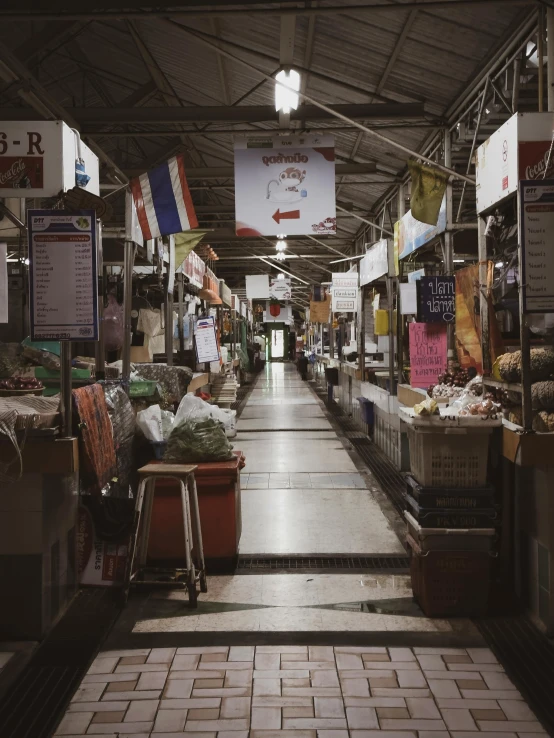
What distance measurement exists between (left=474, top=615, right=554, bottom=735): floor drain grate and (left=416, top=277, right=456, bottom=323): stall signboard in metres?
3.90

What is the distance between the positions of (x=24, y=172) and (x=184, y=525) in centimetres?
269

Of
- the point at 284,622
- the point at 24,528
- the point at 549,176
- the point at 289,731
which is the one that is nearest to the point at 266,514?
the point at 284,622

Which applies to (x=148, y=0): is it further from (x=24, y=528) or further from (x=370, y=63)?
(x=24, y=528)

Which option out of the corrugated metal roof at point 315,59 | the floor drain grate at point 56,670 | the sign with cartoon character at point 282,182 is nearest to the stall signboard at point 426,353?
the sign with cartoon character at point 282,182

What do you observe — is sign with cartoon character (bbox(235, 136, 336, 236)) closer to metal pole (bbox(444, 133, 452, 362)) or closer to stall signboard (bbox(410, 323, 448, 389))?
metal pole (bbox(444, 133, 452, 362))

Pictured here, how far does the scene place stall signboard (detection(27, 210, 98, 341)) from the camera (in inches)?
146

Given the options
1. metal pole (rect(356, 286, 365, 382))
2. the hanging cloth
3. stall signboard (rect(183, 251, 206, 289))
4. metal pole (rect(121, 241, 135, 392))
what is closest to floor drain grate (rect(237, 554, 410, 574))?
metal pole (rect(121, 241, 135, 392))

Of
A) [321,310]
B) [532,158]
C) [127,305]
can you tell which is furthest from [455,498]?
[321,310]

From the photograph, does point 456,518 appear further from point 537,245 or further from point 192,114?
point 192,114

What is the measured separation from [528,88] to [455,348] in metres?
2.96

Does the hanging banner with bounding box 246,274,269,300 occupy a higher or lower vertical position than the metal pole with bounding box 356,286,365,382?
higher

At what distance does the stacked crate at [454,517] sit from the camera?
3998 mm

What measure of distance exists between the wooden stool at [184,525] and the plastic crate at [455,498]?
157 centimetres

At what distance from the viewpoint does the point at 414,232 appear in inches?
339
